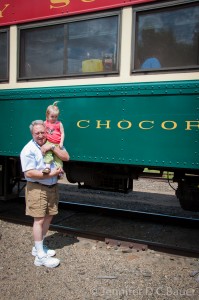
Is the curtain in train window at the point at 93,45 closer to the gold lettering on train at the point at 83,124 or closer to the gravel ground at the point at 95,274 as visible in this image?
the gold lettering on train at the point at 83,124

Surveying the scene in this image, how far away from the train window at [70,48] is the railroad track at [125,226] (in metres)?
2.05

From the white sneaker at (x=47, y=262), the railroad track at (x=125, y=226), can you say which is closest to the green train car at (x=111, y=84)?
the railroad track at (x=125, y=226)

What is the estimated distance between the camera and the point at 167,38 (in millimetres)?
3520

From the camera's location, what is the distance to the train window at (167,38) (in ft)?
11.1

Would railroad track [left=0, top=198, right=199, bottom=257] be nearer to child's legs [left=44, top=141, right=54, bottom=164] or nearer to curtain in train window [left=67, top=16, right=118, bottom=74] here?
child's legs [left=44, top=141, right=54, bottom=164]

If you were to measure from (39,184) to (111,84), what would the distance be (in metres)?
1.39

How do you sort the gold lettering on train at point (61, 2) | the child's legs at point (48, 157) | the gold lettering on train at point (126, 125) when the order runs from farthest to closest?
the gold lettering on train at point (61, 2)
the gold lettering on train at point (126, 125)
the child's legs at point (48, 157)

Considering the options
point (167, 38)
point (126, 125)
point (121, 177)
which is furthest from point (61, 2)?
point (121, 177)

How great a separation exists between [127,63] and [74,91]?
2.33 feet

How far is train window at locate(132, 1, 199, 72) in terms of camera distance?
3398 millimetres

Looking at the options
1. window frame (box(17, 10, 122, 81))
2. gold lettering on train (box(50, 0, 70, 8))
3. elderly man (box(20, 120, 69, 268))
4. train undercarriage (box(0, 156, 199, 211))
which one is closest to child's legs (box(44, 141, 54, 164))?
elderly man (box(20, 120, 69, 268))

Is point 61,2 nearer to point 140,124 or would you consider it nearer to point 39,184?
point 140,124

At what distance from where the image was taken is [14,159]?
5355 millimetres

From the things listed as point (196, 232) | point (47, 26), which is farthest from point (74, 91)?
point (196, 232)
